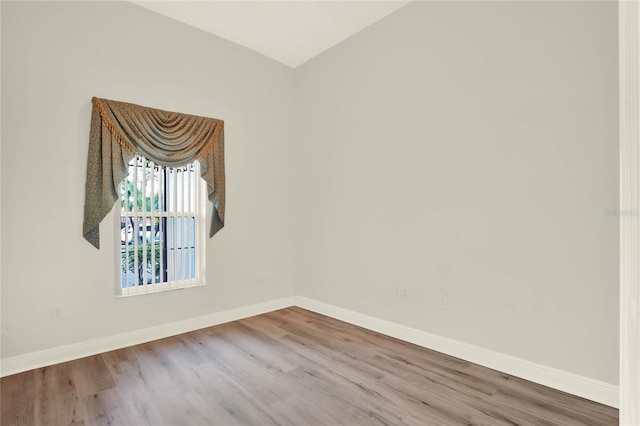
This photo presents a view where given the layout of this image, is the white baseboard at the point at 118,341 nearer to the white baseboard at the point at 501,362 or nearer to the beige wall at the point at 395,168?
the beige wall at the point at 395,168

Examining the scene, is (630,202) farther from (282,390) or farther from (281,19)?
(281,19)

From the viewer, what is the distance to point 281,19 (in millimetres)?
3402

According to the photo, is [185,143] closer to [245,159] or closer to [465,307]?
[245,159]

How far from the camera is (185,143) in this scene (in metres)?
3.41

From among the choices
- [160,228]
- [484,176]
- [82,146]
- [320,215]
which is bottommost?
[160,228]

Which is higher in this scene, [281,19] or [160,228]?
[281,19]

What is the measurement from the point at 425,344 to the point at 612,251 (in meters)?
1.57

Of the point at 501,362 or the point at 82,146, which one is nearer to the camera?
the point at 501,362

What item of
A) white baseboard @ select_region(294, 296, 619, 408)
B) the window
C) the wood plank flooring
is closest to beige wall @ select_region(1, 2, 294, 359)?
the window

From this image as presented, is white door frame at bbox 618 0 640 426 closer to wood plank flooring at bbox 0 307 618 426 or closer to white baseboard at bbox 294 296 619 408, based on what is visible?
wood plank flooring at bbox 0 307 618 426

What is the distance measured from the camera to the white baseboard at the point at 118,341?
2586 mm

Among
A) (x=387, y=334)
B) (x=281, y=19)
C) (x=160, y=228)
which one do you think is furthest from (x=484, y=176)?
(x=160, y=228)

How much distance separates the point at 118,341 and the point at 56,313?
1.80 ft

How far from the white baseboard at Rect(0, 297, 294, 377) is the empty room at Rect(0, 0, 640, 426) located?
0.02 meters
